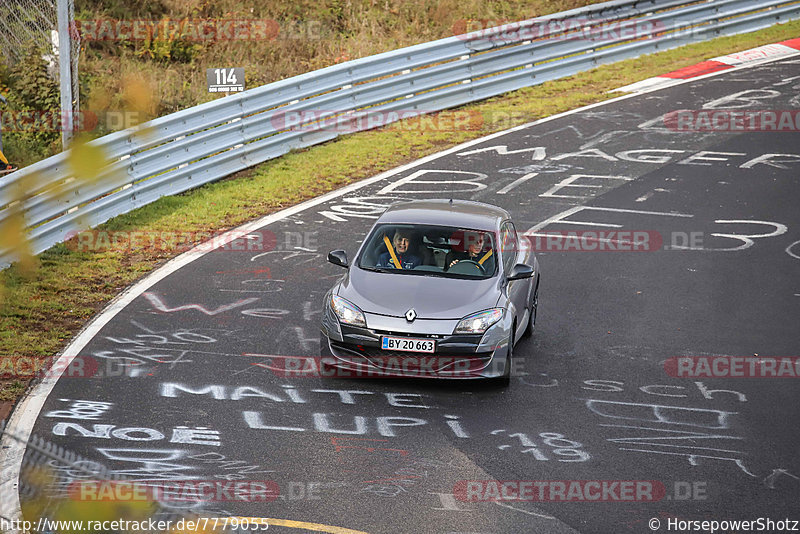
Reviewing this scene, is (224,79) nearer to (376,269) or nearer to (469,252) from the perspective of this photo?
(376,269)

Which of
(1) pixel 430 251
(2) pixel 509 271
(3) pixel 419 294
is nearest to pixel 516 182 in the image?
(2) pixel 509 271

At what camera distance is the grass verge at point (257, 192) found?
1023 cm

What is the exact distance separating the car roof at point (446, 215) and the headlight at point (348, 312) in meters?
1.40

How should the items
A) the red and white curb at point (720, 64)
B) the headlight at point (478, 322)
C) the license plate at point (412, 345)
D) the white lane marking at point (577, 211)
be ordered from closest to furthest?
the license plate at point (412, 345) < the headlight at point (478, 322) < the white lane marking at point (577, 211) < the red and white curb at point (720, 64)

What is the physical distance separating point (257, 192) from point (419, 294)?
23.1 feet

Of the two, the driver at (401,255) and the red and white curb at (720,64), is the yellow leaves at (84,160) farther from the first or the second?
the red and white curb at (720,64)

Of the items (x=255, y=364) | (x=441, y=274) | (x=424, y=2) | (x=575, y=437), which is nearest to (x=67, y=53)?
(x=255, y=364)

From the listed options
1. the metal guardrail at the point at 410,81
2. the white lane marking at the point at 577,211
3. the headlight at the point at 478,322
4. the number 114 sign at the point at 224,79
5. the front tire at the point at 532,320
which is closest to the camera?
the headlight at the point at 478,322

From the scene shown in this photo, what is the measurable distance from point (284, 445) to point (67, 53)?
191 inches

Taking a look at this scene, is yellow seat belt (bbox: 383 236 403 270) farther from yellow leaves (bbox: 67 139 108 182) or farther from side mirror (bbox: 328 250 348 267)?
yellow leaves (bbox: 67 139 108 182)

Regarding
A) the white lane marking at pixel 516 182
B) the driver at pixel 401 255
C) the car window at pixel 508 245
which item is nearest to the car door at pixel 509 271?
the car window at pixel 508 245

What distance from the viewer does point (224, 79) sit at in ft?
50.9

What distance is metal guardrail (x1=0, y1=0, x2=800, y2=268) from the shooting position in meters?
15.1

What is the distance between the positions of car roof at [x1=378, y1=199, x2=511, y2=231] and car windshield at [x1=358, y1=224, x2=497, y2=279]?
91 mm
